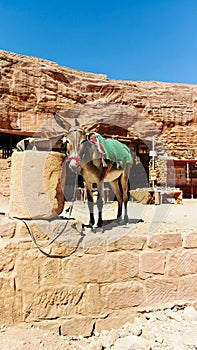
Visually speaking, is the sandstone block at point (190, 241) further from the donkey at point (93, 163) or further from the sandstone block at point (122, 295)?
the donkey at point (93, 163)

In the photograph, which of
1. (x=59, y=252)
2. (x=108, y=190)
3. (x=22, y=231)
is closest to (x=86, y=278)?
(x=59, y=252)

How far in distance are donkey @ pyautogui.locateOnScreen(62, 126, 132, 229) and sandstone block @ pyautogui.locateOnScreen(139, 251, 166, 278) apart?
2.16 feet

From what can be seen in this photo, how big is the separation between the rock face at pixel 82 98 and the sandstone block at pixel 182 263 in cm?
1787

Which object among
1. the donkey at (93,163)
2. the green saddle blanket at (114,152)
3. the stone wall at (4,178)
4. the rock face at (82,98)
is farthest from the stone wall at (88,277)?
the rock face at (82,98)

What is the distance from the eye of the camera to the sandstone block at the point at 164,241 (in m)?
2.75

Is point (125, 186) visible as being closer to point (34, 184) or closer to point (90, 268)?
point (90, 268)

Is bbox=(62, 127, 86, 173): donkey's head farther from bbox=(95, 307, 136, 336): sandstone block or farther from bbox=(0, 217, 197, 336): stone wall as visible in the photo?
bbox=(95, 307, 136, 336): sandstone block

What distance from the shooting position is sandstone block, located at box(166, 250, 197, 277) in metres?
2.81

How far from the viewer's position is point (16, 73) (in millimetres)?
19844

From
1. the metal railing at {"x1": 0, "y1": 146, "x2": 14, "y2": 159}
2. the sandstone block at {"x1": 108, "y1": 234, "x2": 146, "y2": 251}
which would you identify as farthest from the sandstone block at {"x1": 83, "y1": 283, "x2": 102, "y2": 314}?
the metal railing at {"x1": 0, "y1": 146, "x2": 14, "y2": 159}

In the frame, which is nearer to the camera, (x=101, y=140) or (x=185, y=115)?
(x=101, y=140)

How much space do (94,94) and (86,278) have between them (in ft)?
70.8

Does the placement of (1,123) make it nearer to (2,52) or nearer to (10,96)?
(10,96)

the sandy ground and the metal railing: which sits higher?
the metal railing
